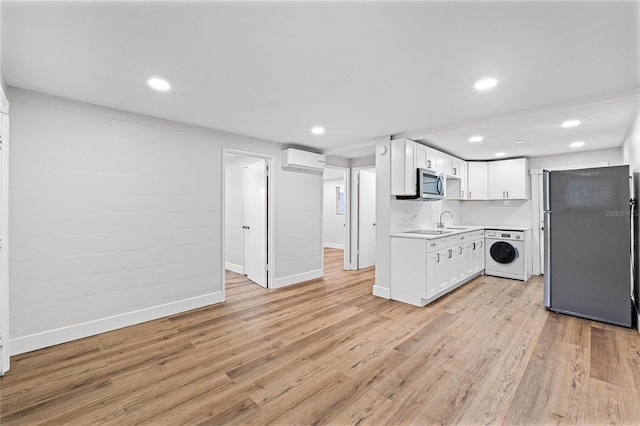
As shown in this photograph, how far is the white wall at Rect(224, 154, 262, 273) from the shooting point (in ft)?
18.2

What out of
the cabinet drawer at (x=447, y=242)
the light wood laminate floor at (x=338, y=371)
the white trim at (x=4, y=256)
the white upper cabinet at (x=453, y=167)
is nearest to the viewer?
the light wood laminate floor at (x=338, y=371)

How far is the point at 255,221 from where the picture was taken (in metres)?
4.88

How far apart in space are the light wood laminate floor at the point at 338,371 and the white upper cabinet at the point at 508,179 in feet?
9.09

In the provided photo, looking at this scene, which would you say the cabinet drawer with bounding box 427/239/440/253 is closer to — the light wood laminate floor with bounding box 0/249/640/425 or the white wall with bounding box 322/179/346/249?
the light wood laminate floor with bounding box 0/249/640/425

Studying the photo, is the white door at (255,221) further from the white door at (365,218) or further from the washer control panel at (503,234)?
the washer control panel at (503,234)

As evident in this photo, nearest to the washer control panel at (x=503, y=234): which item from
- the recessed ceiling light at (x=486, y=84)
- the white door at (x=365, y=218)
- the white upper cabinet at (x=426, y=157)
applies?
the white upper cabinet at (x=426, y=157)

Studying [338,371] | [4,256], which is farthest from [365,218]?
[4,256]

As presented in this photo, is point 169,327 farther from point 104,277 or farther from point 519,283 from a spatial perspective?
point 519,283

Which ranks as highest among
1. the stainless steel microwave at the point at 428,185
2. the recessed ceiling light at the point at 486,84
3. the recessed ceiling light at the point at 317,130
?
the recessed ceiling light at the point at 317,130

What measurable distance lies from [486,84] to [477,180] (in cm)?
389

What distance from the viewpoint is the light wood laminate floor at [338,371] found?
182 cm

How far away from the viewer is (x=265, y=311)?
3596 mm

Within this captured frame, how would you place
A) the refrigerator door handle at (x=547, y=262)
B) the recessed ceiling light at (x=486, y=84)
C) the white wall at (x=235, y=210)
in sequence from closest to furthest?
the recessed ceiling light at (x=486, y=84), the refrigerator door handle at (x=547, y=262), the white wall at (x=235, y=210)

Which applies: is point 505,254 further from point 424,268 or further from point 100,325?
point 100,325
